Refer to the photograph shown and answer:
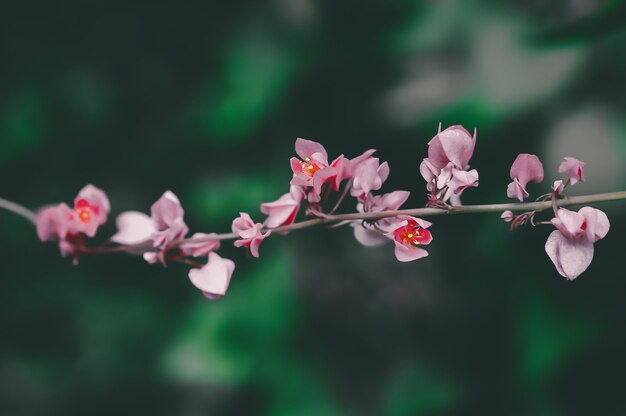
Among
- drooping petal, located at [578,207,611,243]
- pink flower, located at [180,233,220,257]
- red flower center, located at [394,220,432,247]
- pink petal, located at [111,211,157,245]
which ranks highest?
pink petal, located at [111,211,157,245]

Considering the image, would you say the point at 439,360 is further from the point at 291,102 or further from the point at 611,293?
the point at 291,102

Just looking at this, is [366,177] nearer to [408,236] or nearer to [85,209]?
[408,236]

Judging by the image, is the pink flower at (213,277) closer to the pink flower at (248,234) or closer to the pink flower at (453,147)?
the pink flower at (248,234)

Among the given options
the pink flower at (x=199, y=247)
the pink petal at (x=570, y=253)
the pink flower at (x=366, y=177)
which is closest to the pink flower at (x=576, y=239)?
the pink petal at (x=570, y=253)

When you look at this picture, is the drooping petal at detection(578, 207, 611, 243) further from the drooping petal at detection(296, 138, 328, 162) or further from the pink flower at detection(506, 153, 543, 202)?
the drooping petal at detection(296, 138, 328, 162)

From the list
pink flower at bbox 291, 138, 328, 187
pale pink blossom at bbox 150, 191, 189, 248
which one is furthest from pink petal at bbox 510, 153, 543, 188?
pale pink blossom at bbox 150, 191, 189, 248

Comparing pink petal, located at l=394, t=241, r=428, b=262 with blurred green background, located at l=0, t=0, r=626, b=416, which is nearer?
pink petal, located at l=394, t=241, r=428, b=262

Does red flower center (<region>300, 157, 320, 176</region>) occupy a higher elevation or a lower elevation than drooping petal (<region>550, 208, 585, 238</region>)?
higher
